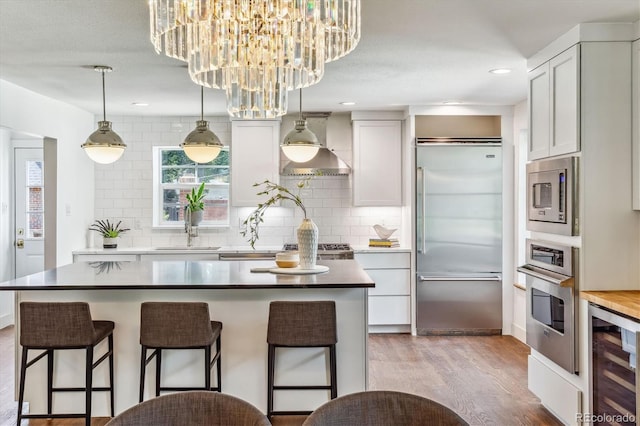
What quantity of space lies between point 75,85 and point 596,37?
3.99 m

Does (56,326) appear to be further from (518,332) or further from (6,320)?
(518,332)

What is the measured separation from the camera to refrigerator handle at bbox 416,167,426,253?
5.66m

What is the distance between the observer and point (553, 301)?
3385mm

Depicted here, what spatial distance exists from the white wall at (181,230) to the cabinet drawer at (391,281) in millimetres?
640

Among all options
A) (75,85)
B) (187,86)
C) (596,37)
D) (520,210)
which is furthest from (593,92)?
(75,85)

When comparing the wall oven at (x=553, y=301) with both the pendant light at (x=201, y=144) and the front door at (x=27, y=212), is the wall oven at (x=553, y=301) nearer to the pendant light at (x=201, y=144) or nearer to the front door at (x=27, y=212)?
the pendant light at (x=201, y=144)

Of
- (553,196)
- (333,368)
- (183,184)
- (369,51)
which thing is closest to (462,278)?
(553,196)

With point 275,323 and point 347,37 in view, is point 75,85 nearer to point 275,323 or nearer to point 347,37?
point 275,323

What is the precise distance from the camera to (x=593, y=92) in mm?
3066

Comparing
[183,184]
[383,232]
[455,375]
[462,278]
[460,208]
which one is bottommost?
[455,375]

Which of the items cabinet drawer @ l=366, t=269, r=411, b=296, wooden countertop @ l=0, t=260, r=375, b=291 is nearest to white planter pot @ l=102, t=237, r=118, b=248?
wooden countertop @ l=0, t=260, r=375, b=291

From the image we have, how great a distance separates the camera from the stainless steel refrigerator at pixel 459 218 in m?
5.66

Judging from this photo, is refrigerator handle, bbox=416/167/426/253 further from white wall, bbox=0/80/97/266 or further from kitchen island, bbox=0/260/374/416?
white wall, bbox=0/80/97/266

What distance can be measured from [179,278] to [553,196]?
241cm
